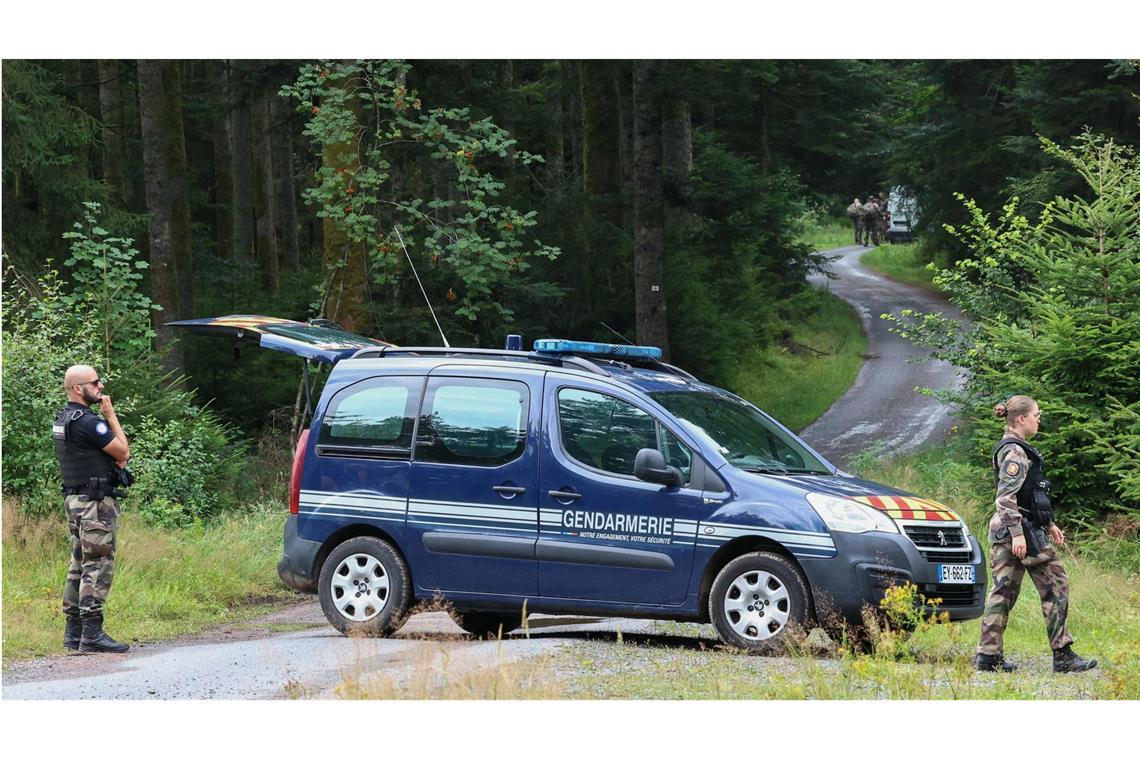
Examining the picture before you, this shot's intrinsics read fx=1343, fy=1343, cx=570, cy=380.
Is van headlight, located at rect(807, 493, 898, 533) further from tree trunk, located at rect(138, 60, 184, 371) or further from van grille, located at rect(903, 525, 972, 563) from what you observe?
tree trunk, located at rect(138, 60, 184, 371)

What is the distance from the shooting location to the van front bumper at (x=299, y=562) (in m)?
9.95

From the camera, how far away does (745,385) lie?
90.4 ft

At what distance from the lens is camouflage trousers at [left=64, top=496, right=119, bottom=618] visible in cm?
916

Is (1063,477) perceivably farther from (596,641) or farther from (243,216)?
(243,216)

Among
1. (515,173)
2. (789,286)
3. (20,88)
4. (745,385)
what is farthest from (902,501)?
(789,286)

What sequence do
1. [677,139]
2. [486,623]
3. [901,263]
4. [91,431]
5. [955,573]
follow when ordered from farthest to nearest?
[901,263] < [677,139] < [486,623] < [91,431] < [955,573]

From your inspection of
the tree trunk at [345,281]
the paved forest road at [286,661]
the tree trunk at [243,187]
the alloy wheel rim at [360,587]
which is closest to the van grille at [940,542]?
the paved forest road at [286,661]

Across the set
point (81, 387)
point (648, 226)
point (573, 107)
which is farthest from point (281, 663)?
point (573, 107)

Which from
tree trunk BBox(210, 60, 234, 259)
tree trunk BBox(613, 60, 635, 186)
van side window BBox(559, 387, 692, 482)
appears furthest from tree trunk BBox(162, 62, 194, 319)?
van side window BBox(559, 387, 692, 482)

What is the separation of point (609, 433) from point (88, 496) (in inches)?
141

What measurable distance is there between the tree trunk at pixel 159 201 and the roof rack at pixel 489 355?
10551mm

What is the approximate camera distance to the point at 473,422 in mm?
9664

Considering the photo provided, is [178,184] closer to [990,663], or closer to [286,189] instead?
[286,189]

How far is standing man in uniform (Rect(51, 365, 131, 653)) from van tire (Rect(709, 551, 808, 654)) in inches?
162
